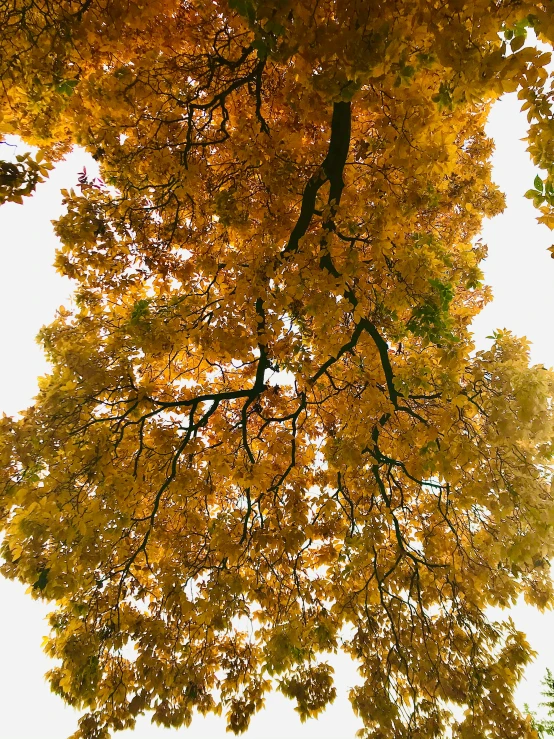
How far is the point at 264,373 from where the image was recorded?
216 inches

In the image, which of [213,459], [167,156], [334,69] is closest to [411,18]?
[334,69]

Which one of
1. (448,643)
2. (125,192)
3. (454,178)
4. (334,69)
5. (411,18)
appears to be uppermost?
(454,178)

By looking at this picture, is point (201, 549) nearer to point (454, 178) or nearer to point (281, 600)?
point (281, 600)

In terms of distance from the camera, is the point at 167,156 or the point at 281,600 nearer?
the point at 167,156

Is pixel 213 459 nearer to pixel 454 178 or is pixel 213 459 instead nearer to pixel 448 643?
pixel 448 643

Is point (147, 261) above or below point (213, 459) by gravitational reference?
above

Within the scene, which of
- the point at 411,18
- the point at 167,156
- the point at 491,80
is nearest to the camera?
the point at 491,80

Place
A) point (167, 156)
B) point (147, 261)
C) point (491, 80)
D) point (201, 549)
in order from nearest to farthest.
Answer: point (491, 80)
point (167, 156)
point (201, 549)
point (147, 261)

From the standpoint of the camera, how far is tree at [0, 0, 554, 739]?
3.43 meters

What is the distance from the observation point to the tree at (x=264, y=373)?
135 inches

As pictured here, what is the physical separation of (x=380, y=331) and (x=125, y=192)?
3.38 meters

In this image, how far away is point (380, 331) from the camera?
5.07m

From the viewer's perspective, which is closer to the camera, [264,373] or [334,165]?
[334,165]

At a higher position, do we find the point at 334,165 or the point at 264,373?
the point at 334,165
